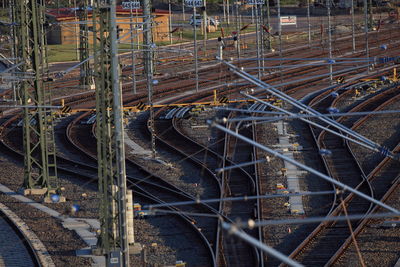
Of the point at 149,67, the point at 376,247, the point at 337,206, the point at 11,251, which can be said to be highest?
the point at 149,67

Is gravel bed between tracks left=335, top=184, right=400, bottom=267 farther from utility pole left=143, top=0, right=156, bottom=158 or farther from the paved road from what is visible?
utility pole left=143, top=0, right=156, bottom=158

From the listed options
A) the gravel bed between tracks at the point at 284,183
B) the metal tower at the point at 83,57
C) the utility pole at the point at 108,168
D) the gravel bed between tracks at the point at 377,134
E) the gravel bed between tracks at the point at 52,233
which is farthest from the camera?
the metal tower at the point at 83,57

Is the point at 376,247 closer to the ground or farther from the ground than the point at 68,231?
closer to the ground

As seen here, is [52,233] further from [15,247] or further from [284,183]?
[284,183]

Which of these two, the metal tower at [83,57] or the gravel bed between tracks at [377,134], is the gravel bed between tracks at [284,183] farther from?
the metal tower at [83,57]

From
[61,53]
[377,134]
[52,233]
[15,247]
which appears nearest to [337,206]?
[52,233]

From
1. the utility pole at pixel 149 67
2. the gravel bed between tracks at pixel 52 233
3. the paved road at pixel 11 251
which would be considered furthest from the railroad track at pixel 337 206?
the paved road at pixel 11 251

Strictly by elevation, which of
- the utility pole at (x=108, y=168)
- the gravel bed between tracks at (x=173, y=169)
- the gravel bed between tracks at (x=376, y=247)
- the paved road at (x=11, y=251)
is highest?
the utility pole at (x=108, y=168)

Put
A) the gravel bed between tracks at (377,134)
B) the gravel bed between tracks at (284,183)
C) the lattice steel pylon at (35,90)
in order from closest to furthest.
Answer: the gravel bed between tracks at (284,183) < the lattice steel pylon at (35,90) < the gravel bed between tracks at (377,134)

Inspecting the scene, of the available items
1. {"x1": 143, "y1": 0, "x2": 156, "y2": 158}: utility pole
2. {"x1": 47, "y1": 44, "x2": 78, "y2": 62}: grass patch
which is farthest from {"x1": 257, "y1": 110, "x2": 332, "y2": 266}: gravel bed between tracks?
{"x1": 47, "y1": 44, "x2": 78, "y2": 62}: grass patch

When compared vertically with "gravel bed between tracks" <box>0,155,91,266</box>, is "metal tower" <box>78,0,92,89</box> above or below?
above

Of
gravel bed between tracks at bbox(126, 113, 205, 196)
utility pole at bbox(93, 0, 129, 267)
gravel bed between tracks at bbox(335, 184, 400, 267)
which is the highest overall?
utility pole at bbox(93, 0, 129, 267)

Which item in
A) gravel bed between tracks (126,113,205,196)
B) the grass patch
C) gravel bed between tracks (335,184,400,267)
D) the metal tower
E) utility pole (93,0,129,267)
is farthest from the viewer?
the grass patch

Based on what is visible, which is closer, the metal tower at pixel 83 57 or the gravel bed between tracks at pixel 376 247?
the gravel bed between tracks at pixel 376 247
